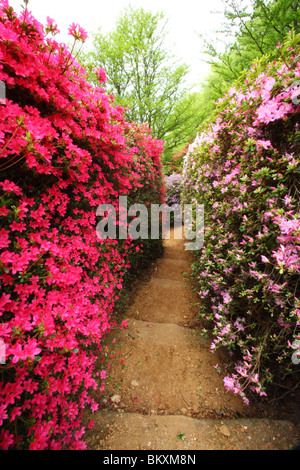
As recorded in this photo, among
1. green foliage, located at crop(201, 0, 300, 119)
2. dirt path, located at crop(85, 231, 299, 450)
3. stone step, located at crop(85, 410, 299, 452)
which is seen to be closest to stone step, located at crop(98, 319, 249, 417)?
dirt path, located at crop(85, 231, 299, 450)

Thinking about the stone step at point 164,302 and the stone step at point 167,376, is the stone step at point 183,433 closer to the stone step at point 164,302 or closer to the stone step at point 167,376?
the stone step at point 167,376

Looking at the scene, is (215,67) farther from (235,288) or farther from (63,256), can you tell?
(63,256)

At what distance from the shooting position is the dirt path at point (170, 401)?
168 cm

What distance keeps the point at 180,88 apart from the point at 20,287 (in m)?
10.2

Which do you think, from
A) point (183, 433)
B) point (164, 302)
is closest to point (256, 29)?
point (164, 302)

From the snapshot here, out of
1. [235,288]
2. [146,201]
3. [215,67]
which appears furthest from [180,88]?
[235,288]

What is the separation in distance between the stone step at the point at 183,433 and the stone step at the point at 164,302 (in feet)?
4.45

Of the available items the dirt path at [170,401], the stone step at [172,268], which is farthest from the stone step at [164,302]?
the stone step at [172,268]

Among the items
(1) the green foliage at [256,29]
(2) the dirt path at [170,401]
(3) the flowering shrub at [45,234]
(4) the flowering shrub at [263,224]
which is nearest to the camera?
(3) the flowering shrub at [45,234]

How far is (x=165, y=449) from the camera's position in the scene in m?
1.62

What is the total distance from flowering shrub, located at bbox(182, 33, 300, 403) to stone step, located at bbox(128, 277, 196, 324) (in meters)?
1.03

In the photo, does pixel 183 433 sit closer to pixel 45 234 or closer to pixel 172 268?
pixel 45 234
